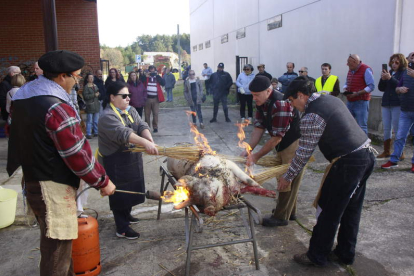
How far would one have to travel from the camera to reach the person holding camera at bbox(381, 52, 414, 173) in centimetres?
594

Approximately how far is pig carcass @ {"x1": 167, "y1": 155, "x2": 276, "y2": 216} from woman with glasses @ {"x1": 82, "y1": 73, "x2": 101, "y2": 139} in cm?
621

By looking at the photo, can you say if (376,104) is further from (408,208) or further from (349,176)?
(349,176)

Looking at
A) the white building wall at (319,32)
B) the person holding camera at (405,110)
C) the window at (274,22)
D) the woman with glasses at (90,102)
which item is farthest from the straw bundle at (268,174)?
the window at (274,22)

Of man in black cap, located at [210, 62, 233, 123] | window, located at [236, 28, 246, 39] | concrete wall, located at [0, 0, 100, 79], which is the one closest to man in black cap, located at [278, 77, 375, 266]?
man in black cap, located at [210, 62, 233, 123]

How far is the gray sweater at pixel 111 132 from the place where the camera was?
11.8ft

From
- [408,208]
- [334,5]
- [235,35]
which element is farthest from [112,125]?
[235,35]

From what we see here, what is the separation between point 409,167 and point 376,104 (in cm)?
254

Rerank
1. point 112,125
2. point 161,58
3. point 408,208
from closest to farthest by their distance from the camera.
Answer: point 112,125, point 408,208, point 161,58

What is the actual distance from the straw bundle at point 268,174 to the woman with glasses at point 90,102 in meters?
6.59

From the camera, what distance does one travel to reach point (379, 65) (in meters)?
8.21

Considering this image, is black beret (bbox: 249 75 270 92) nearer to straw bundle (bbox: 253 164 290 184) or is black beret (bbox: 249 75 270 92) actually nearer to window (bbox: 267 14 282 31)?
straw bundle (bbox: 253 164 290 184)

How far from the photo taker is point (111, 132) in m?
3.66

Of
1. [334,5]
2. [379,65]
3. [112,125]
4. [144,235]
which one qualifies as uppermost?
[334,5]

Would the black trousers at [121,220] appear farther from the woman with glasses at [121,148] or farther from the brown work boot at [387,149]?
the brown work boot at [387,149]
